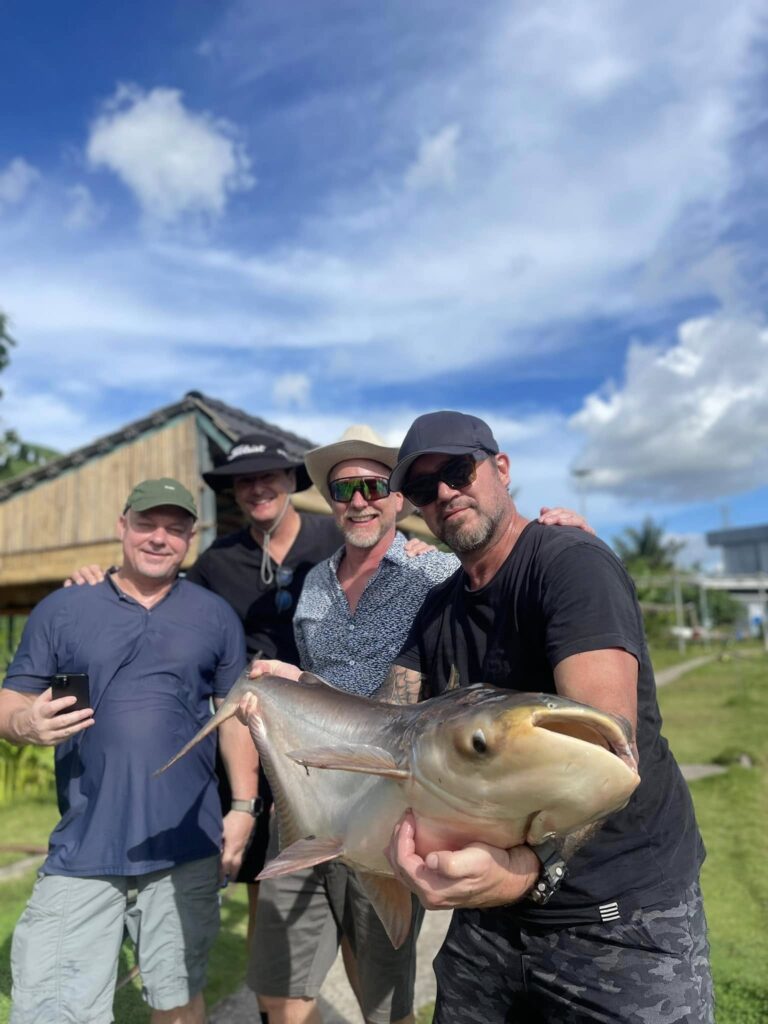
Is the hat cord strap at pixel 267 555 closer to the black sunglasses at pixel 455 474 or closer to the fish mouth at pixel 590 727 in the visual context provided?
the black sunglasses at pixel 455 474

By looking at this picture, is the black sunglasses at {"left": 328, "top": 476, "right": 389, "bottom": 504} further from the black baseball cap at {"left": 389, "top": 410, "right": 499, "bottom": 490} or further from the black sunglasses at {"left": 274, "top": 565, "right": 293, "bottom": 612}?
the black baseball cap at {"left": 389, "top": 410, "right": 499, "bottom": 490}

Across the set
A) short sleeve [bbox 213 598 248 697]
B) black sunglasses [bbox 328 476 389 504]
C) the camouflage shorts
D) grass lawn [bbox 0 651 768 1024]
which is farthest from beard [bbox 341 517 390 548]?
grass lawn [bbox 0 651 768 1024]

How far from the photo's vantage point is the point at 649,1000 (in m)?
2.18

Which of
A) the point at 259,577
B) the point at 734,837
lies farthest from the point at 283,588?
the point at 734,837

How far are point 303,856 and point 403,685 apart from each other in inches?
26.7

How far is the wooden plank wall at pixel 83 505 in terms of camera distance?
10.3 metres

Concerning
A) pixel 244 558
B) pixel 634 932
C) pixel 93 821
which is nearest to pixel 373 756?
pixel 634 932

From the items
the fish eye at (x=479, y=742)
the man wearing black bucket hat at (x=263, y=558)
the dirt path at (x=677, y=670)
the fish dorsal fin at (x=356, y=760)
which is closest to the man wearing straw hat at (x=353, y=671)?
the man wearing black bucket hat at (x=263, y=558)

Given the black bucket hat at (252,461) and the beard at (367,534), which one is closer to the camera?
the beard at (367,534)

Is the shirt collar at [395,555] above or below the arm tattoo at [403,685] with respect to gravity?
above

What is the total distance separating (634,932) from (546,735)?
39.4 inches

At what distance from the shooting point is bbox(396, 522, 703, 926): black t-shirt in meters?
2.12

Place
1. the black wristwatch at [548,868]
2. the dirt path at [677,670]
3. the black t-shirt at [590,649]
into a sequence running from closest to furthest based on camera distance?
the black wristwatch at [548,868] < the black t-shirt at [590,649] < the dirt path at [677,670]

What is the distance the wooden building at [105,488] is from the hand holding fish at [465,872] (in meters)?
7.42
